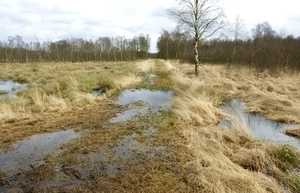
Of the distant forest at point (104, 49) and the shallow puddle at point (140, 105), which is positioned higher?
the distant forest at point (104, 49)

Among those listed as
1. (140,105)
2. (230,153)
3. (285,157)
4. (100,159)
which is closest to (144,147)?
(100,159)

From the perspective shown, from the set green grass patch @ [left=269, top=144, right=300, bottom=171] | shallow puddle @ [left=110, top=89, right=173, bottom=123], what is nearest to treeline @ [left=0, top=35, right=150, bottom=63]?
shallow puddle @ [left=110, top=89, right=173, bottom=123]

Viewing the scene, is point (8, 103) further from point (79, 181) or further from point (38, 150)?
point (79, 181)

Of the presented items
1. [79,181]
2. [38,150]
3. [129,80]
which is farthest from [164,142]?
[129,80]

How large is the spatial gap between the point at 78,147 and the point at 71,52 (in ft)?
205

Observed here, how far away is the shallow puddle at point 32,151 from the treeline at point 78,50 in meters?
55.9

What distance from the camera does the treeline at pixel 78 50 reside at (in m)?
59.3

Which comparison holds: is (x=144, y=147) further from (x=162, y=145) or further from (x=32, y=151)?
(x=32, y=151)

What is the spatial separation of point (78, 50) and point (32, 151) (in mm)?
63172

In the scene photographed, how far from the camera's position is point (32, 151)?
5.33 metres

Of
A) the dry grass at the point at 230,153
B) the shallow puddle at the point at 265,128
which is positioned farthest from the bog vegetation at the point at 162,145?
the shallow puddle at the point at 265,128

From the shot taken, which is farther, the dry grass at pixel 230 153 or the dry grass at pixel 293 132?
the dry grass at pixel 293 132

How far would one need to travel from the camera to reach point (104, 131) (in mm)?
6680

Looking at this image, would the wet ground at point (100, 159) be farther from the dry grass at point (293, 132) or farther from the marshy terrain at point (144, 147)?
the dry grass at point (293, 132)
